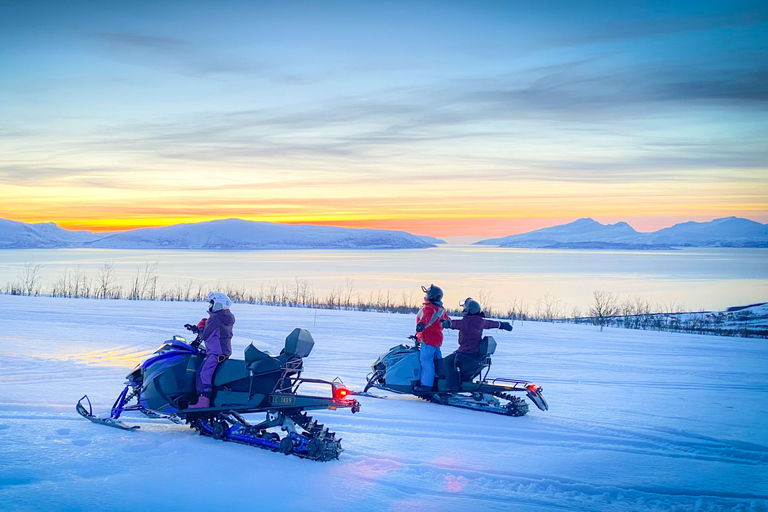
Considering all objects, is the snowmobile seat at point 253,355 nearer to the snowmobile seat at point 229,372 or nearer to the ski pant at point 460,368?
the snowmobile seat at point 229,372

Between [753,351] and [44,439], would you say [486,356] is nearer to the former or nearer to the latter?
[44,439]

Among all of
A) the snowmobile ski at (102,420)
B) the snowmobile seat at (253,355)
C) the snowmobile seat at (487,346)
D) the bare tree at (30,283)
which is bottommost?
the snowmobile ski at (102,420)

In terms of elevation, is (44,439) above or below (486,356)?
below

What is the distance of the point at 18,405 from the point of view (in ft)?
22.1

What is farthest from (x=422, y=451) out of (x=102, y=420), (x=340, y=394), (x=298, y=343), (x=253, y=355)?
(x=102, y=420)

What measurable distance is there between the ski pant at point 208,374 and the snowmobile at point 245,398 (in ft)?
0.17

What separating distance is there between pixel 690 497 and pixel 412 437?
2687 mm

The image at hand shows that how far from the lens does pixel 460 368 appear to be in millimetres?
7969

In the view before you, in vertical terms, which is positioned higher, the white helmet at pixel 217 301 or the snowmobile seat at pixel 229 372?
the white helmet at pixel 217 301

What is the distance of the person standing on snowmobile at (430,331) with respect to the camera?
7895mm

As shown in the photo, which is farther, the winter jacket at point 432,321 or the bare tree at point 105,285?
the bare tree at point 105,285

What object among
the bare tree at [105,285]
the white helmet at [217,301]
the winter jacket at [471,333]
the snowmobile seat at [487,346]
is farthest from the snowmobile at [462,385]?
the bare tree at [105,285]

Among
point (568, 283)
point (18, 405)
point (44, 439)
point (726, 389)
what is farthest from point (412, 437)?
point (568, 283)

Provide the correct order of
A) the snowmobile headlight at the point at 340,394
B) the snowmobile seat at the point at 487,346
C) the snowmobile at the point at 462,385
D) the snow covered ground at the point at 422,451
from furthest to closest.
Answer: the snowmobile seat at the point at 487,346 < the snowmobile at the point at 462,385 < the snowmobile headlight at the point at 340,394 < the snow covered ground at the point at 422,451
